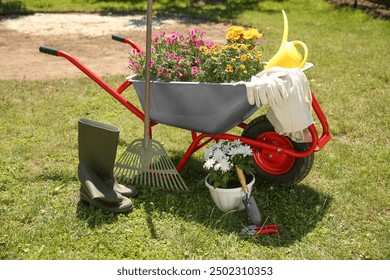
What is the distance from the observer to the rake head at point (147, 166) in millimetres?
3854

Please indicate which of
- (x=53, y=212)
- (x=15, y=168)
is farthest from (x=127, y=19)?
(x=53, y=212)

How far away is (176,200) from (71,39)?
A: 20.1ft

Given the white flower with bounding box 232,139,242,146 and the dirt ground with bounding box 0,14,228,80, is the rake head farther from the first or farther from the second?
the dirt ground with bounding box 0,14,228,80

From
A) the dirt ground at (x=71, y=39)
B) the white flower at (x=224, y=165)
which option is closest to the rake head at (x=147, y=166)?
the white flower at (x=224, y=165)

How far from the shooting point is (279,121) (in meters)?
3.48

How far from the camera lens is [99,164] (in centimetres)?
372

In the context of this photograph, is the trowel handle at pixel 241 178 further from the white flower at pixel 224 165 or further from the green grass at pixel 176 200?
the green grass at pixel 176 200

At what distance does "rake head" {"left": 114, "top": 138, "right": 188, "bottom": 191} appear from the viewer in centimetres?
385

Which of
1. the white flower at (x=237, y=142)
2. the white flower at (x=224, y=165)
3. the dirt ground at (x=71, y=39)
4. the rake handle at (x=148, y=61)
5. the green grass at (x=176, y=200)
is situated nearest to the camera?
the green grass at (x=176, y=200)

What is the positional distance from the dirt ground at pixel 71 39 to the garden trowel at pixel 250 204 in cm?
398

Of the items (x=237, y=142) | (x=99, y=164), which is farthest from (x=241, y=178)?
(x=99, y=164)

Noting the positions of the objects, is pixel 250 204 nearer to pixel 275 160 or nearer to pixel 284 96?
pixel 275 160
